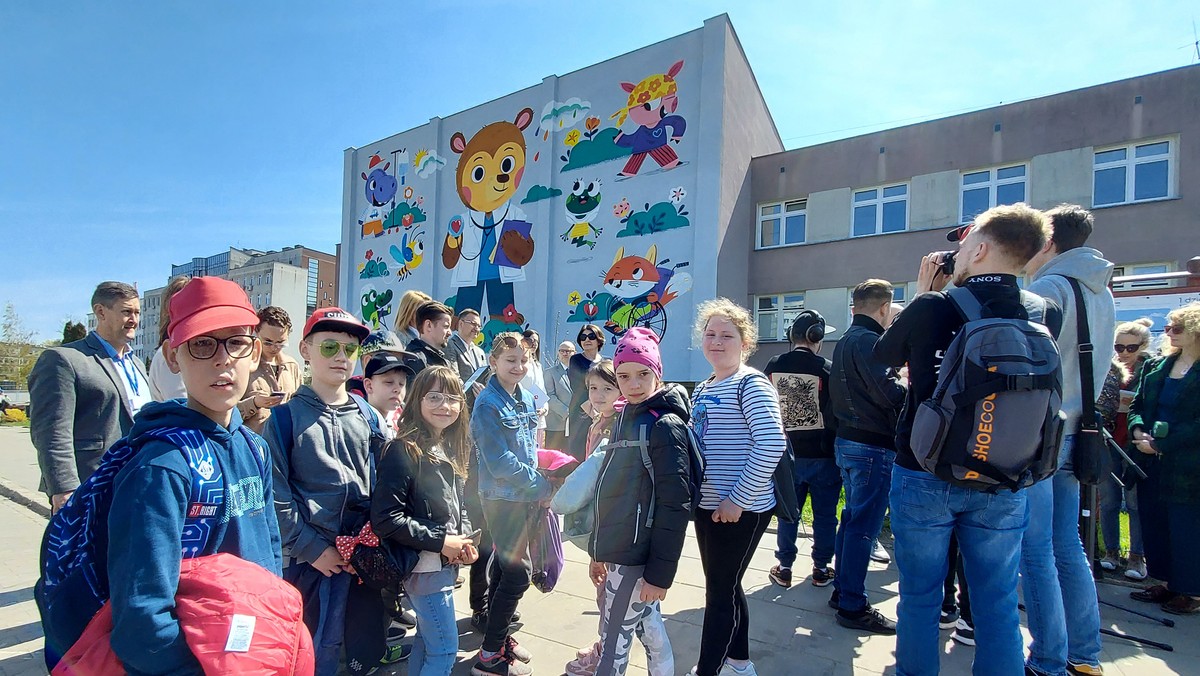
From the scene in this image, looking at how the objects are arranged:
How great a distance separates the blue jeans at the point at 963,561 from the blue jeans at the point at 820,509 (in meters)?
1.70

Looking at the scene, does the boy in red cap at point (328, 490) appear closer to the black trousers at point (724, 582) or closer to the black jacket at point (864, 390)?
the black trousers at point (724, 582)

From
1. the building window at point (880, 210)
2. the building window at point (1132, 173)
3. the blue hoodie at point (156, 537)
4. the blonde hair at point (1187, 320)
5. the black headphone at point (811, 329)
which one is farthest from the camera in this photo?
the building window at point (880, 210)

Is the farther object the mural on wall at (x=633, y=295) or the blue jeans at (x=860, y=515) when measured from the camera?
the mural on wall at (x=633, y=295)

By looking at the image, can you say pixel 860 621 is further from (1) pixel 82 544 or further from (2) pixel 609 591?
(1) pixel 82 544

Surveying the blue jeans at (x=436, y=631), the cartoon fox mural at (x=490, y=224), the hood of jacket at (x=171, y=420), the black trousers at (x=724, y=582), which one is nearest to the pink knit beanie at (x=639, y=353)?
the black trousers at (x=724, y=582)

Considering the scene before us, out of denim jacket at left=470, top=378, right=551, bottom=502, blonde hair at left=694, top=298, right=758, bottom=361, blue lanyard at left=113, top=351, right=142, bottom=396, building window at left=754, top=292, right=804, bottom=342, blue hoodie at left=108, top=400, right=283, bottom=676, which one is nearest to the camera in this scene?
blue hoodie at left=108, top=400, right=283, bottom=676

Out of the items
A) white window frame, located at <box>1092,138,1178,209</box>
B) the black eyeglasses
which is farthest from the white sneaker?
white window frame, located at <box>1092,138,1178,209</box>

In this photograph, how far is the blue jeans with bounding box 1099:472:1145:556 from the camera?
4.68m

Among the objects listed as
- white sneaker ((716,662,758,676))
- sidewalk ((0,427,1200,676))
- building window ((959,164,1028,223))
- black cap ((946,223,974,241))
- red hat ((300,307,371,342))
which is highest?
building window ((959,164,1028,223))

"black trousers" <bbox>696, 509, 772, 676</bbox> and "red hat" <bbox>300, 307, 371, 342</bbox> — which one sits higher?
"red hat" <bbox>300, 307, 371, 342</bbox>

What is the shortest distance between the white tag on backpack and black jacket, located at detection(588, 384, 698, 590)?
1.40 meters

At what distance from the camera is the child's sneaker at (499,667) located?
2.90 m

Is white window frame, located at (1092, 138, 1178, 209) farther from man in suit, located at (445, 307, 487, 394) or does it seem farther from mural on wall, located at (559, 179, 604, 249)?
man in suit, located at (445, 307, 487, 394)

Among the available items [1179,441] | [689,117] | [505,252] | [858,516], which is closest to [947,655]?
[858,516]
